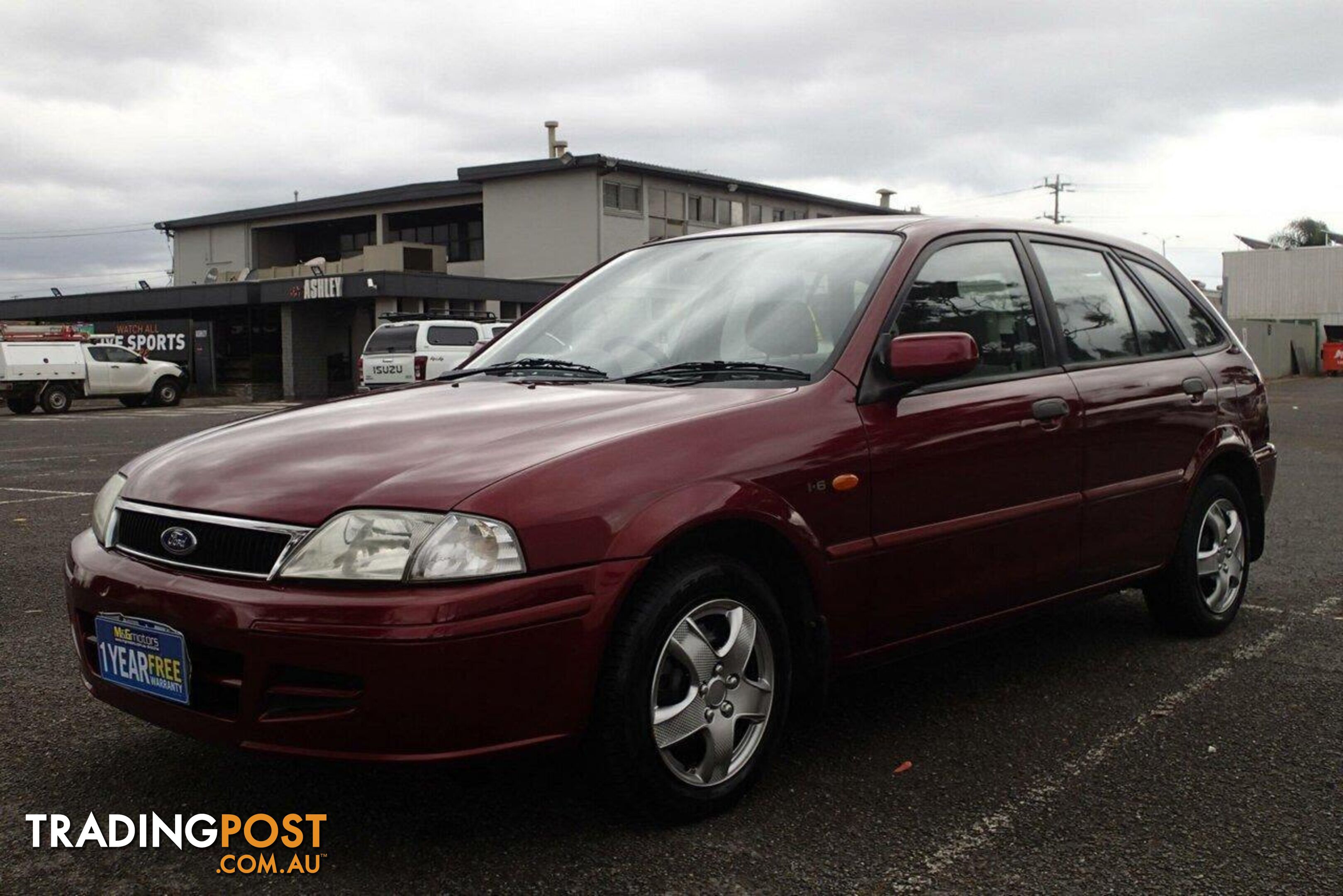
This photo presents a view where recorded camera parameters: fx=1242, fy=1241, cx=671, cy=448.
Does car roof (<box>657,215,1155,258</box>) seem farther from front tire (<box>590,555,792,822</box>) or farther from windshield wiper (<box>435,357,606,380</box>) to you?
front tire (<box>590,555,792,822</box>)

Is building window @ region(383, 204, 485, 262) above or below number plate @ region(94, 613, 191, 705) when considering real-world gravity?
above

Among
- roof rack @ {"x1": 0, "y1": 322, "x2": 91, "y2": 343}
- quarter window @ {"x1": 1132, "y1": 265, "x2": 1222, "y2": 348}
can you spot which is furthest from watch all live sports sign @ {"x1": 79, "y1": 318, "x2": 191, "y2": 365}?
quarter window @ {"x1": 1132, "y1": 265, "x2": 1222, "y2": 348}

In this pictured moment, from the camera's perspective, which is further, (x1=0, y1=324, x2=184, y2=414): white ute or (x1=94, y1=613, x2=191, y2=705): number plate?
(x1=0, y1=324, x2=184, y2=414): white ute

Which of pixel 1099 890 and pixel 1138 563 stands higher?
pixel 1138 563

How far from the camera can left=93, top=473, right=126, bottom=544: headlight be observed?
10.5 ft

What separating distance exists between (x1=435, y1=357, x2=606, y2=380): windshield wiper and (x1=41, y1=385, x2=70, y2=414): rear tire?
89.8 feet

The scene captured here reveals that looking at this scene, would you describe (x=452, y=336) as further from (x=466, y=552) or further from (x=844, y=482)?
(x=466, y=552)

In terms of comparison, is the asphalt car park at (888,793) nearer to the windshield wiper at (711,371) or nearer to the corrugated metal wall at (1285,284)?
the windshield wiper at (711,371)

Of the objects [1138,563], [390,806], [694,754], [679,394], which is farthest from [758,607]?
[1138,563]

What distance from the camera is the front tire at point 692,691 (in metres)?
2.81

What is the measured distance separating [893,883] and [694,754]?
0.59m

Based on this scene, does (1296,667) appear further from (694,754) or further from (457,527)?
(457,527)

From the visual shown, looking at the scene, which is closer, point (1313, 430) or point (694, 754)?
point (694, 754)

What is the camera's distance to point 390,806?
3139mm
